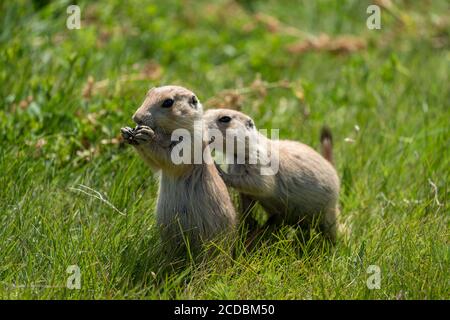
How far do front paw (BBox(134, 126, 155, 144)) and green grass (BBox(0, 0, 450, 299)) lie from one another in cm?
56

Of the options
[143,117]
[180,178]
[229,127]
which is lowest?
[180,178]

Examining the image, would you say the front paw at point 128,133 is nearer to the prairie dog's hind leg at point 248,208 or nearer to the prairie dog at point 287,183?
the prairie dog at point 287,183

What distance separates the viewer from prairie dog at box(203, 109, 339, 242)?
513cm

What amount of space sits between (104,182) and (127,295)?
4.74 feet

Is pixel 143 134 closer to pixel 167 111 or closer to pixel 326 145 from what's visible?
pixel 167 111

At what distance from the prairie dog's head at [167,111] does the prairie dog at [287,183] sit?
0.49 meters

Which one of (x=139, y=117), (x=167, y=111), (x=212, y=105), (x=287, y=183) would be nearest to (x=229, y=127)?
(x=287, y=183)

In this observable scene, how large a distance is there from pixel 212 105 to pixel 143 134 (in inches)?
75.5

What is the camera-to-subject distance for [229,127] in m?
5.20

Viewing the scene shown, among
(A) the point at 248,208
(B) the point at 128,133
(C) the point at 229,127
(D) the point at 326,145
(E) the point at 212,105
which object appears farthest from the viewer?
(E) the point at 212,105

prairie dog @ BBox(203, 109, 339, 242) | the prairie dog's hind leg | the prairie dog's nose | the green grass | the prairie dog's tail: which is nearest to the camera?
the green grass

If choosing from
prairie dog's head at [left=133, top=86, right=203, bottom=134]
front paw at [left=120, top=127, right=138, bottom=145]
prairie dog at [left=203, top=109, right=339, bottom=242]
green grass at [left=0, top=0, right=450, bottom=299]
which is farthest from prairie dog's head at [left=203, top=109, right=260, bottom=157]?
front paw at [left=120, top=127, right=138, bottom=145]

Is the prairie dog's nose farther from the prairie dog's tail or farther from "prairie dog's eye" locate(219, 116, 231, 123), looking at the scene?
the prairie dog's tail

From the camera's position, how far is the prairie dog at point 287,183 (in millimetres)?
5133
